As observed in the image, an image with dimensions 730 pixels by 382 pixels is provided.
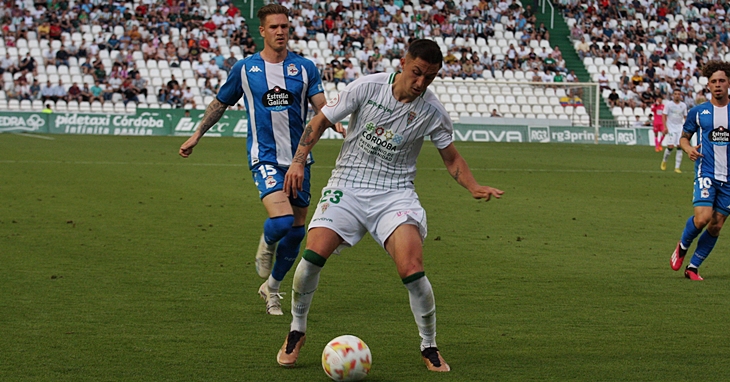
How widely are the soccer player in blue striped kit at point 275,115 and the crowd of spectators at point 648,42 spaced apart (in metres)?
34.9

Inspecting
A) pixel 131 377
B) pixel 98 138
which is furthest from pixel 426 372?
pixel 98 138

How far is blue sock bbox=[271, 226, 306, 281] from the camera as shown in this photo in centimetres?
711

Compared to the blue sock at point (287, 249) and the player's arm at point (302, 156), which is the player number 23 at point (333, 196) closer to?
the player's arm at point (302, 156)

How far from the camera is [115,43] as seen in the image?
37.7m

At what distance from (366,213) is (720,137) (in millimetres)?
4948

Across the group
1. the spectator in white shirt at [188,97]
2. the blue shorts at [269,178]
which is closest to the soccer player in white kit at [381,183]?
the blue shorts at [269,178]

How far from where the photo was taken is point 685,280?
28.8 ft

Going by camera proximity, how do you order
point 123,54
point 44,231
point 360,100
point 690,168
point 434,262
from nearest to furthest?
point 360,100 → point 434,262 → point 44,231 → point 690,168 → point 123,54

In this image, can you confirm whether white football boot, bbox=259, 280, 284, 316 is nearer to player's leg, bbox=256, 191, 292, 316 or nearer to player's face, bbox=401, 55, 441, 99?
player's leg, bbox=256, 191, 292, 316

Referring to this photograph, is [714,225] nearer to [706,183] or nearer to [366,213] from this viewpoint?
[706,183]

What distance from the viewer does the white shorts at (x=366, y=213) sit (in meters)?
5.47

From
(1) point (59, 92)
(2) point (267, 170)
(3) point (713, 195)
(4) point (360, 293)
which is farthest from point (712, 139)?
(1) point (59, 92)

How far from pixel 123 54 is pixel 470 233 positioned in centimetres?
2849

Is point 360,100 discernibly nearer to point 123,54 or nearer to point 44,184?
point 44,184
